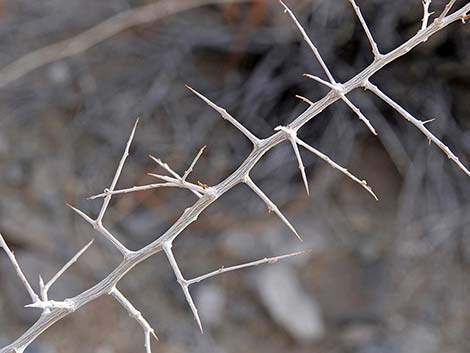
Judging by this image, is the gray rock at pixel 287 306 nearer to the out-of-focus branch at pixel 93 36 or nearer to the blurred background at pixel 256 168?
the blurred background at pixel 256 168

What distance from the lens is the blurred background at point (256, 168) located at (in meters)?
2.00

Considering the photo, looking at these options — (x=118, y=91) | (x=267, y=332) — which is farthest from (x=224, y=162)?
(x=267, y=332)

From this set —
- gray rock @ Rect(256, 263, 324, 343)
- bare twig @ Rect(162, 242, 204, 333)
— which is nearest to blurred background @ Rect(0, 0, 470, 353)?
gray rock @ Rect(256, 263, 324, 343)

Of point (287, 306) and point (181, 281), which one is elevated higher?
point (287, 306)

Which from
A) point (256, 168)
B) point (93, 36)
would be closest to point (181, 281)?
point (256, 168)

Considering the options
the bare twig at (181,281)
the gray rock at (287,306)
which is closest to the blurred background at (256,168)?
the gray rock at (287,306)

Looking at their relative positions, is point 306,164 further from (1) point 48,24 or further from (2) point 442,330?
(1) point 48,24

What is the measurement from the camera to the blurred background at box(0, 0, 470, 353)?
200 cm

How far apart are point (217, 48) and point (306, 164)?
0.46m

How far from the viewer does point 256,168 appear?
205cm

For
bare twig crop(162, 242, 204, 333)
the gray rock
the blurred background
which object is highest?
the blurred background

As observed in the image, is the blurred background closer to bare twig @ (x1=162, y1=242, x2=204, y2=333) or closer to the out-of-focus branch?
the out-of-focus branch

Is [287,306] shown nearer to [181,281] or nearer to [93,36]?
[93,36]

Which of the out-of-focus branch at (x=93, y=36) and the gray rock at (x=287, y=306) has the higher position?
the out-of-focus branch at (x=93, y=36)
